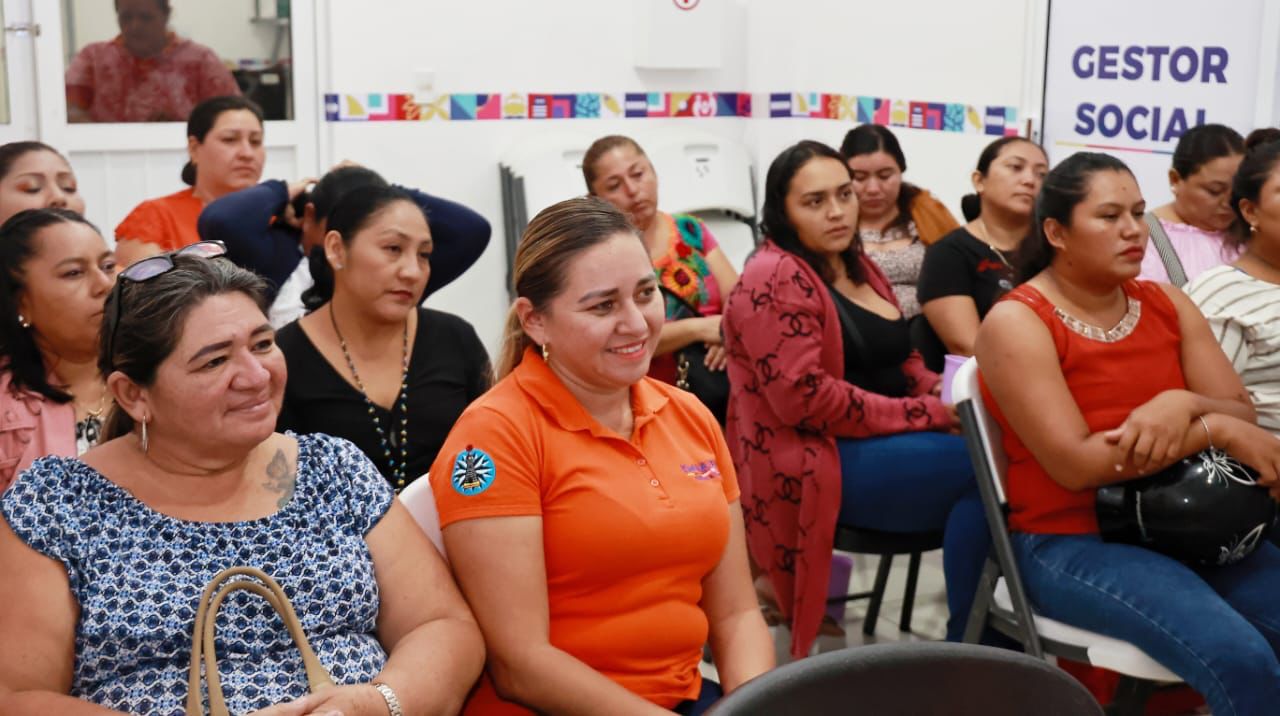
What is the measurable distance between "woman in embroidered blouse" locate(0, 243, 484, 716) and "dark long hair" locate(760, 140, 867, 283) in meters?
1.66

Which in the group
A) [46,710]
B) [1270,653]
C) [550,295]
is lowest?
[1270,653]

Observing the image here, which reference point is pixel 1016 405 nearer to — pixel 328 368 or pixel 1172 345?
pixel 1172 345

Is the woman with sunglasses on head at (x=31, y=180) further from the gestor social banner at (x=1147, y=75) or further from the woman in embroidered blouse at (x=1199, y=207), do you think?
the gestor social banner at (x=1147, y=75)

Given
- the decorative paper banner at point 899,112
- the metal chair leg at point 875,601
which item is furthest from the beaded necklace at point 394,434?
the decorative paper banner at point 899,112

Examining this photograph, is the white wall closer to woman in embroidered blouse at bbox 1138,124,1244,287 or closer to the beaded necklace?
woman in embroidered blouse at bbox 1138,124,1244,287

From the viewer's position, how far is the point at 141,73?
5.27 metres

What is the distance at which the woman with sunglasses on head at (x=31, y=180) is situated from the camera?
3.45 m

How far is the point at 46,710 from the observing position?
1.68 metres

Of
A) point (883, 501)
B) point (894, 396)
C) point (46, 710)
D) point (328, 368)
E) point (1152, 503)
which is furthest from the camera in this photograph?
point (894, 396)

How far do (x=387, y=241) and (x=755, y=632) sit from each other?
3.94 feet

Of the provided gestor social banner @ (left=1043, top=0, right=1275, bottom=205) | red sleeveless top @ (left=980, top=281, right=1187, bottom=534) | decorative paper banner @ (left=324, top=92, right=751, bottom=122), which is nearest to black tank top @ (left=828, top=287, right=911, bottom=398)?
red sleeveless top @ (left=980, top=281, right=1187, bottom=534)

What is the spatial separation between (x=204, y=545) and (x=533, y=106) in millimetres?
4349

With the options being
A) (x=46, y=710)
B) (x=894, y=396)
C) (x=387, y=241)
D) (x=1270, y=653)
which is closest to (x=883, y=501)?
(x=894, y=396)

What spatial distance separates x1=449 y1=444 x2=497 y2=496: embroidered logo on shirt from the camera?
197cm
